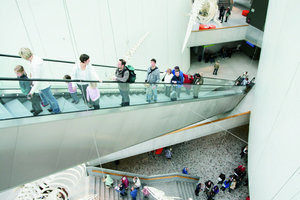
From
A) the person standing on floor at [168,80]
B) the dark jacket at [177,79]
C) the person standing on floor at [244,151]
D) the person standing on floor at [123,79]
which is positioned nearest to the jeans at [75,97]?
the person standing on floor at [123,79]

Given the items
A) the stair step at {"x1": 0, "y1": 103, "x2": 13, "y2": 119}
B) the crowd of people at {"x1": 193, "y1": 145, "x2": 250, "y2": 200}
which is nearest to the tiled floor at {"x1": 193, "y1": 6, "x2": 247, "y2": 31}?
the crowd of people at {"x1": 193, "y1": 145, "x2": 250, "y2": 200}

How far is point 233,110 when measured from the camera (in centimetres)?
1155

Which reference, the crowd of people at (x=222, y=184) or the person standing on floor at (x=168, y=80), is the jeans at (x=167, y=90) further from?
the crowd of people at (x=222, y=184)

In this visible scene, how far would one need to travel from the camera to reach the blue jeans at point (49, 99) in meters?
4.30

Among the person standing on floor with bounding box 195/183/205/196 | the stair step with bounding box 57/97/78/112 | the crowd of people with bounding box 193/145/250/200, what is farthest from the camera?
the person standing on floor with bounding box 195/183/205/196

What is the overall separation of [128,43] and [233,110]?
6.84m

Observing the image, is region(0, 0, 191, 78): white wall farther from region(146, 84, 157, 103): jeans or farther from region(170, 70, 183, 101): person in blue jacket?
region(170, 70, 183, 101): person in blue jacket

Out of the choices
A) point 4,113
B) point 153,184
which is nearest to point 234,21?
point 153,184

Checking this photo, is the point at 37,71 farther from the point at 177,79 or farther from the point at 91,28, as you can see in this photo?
the point at 91,28

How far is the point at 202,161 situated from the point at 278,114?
20.2ft

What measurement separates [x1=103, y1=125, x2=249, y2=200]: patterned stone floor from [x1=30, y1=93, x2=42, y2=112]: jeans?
23.0ft

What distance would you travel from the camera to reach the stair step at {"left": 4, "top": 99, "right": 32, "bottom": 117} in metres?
Answer: 3.93

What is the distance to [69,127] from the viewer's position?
463 centimetres

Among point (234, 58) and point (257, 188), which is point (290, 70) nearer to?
point (257, 188)
